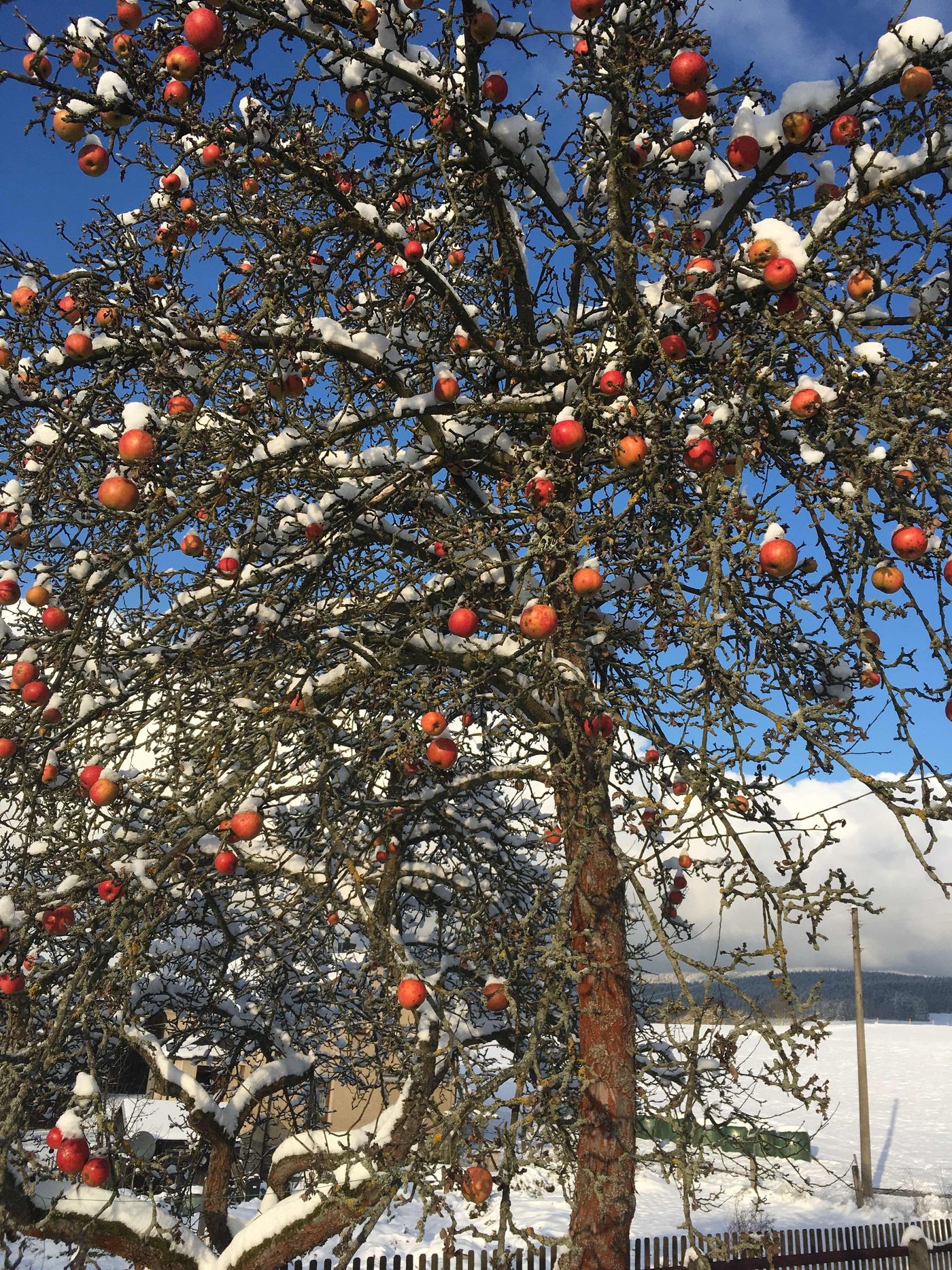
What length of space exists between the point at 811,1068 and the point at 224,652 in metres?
37.0

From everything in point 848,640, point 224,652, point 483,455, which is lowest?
point 848,640

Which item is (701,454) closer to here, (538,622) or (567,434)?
(567,434)

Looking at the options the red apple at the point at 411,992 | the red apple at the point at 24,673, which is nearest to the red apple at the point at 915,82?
the red apple at the point at 411,992

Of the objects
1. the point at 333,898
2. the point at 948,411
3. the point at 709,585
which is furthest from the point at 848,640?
the point at 333,898

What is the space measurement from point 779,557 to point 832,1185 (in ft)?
29.2

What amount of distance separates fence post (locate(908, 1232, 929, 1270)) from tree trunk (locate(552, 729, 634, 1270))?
31.0 feet

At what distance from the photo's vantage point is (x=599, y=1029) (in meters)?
3.94

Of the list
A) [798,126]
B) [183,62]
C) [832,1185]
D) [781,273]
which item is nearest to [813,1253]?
[832,1185]

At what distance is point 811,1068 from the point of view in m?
34.1

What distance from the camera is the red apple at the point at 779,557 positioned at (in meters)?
3.02

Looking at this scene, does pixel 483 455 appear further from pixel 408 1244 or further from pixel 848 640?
pixel 408 1244

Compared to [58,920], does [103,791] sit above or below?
above

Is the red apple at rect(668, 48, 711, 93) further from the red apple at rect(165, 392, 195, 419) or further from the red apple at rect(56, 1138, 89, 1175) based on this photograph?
the red apple at rect(56, 1138, 89, 1175)

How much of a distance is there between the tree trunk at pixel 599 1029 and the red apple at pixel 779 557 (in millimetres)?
987
